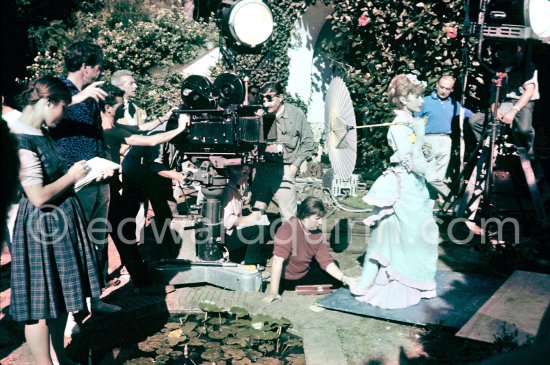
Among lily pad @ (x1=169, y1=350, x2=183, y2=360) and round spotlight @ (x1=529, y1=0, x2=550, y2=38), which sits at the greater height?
round spotlight @ (x1=529, y1=0, x2=550, y2=38)

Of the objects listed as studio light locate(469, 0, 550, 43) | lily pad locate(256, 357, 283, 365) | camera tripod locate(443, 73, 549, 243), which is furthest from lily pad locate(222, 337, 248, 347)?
studio light locate(469, 0, 550, 43)

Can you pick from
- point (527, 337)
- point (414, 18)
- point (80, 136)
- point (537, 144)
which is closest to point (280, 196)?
point (80, 136)

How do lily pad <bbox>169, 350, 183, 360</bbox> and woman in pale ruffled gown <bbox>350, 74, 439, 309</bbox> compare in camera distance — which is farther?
woman in pale ruffled gown <bbox>350, 74, 439, 309</bbox>

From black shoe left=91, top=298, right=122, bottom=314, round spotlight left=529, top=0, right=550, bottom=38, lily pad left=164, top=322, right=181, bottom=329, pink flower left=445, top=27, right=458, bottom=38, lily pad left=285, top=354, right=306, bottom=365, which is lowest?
lily pad left=285, top=354, right=306, bottom=365

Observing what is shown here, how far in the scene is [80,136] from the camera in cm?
415

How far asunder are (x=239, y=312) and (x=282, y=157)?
74.4 inches

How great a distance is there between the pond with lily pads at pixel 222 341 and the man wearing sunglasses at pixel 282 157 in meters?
1.55

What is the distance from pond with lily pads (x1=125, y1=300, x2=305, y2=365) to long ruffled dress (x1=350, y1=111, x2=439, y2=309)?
3.11 ft

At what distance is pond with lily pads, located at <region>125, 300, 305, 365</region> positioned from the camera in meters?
3.96

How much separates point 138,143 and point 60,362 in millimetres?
1943

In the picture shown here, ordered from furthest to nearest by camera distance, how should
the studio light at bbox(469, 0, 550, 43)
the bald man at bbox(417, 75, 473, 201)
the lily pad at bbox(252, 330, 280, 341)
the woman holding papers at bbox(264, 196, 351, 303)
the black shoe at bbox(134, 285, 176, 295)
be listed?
the bald man at bbox(417, 75, 473, 201)
the studio light at bbox(469, 0, 550, 43)
the black shoe at bbox(134, 285, 176, 295)
the woman holding papers at bbox(264, 196, 351, 303)
the lily pad at bbox(252, 330, 280, 341)

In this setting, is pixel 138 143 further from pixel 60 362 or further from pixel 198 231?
pixel 60 362

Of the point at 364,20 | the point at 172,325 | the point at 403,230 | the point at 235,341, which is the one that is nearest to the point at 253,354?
the point at 235,341

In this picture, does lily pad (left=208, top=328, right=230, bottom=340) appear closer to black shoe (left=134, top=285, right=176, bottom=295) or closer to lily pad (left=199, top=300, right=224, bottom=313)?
lily pad (left=199, top=300, right=224, bottom=313)
